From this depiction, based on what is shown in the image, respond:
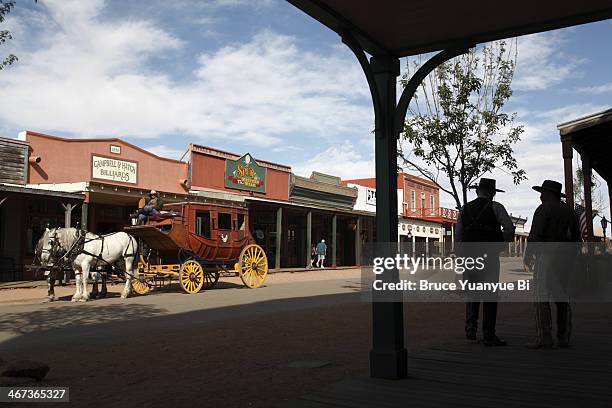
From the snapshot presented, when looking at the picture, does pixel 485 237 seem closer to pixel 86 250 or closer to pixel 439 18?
pixel 439 18

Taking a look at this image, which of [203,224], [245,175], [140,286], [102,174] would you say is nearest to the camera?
[140,286]

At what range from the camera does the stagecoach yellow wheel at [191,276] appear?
14.8 meters

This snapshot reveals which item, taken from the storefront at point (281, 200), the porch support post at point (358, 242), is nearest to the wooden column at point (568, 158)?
the storefront at point (281, 200)

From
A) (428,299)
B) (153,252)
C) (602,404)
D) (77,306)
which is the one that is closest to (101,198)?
(153,252)

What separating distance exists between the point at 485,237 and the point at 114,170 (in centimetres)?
1805

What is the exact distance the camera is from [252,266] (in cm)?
1705

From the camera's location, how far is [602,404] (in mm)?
3910

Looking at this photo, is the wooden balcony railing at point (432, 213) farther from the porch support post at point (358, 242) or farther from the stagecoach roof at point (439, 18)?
the stagecoach roof at point (439, 18)

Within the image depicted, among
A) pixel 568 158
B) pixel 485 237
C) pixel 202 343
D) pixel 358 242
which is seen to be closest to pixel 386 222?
pixel 485 237

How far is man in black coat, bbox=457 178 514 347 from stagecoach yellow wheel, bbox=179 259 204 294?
31.2ft

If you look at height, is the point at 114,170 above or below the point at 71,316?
above

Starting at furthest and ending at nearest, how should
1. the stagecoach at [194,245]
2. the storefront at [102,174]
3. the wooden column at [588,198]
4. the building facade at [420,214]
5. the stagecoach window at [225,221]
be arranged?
the building facade at [420,214]
the storefront at [102,174]
the stagecoach window at [225,221]
the stagecoach at [194,245]
the wooden column at [588,198]

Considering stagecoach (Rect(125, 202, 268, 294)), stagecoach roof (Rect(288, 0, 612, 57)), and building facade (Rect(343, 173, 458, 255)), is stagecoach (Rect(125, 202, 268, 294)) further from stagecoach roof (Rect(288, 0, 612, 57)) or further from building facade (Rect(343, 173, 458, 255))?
building facade (Rect(343, 173, 458, 255))

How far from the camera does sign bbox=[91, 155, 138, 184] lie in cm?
2122
